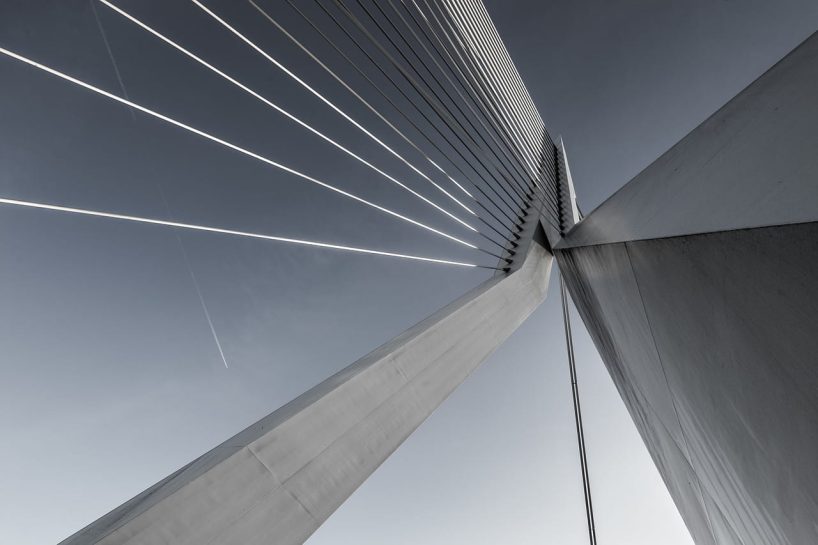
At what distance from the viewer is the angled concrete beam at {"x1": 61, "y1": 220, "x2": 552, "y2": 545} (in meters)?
0.98

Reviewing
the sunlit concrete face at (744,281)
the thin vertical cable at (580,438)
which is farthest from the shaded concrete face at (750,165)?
the thin vertical cable at (580,438)

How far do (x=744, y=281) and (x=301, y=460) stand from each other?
1245 mm

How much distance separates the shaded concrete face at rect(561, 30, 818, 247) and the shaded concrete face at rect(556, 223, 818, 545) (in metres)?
0.05

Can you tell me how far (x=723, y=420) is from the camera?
6.08 ft

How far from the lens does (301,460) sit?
131 centimetres

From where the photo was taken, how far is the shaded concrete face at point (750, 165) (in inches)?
36.9

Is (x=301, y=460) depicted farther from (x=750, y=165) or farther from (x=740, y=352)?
(x=750, y=165)

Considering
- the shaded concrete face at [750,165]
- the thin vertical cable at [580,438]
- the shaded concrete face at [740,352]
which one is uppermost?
the shaded concrete face at [750,165]

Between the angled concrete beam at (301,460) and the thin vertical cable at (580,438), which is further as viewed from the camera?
the thin vertical cable at (580,438)

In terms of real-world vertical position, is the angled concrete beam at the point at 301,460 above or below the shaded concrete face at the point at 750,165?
below

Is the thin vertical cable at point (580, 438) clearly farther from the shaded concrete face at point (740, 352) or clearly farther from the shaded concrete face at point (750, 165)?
the shaded concrete face at point (750, 165)

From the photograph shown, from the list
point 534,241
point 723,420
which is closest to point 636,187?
point 723,420

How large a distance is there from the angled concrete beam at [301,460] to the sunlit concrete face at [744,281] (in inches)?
39.2

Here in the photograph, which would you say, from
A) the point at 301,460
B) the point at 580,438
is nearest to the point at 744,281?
the point at 301,460
